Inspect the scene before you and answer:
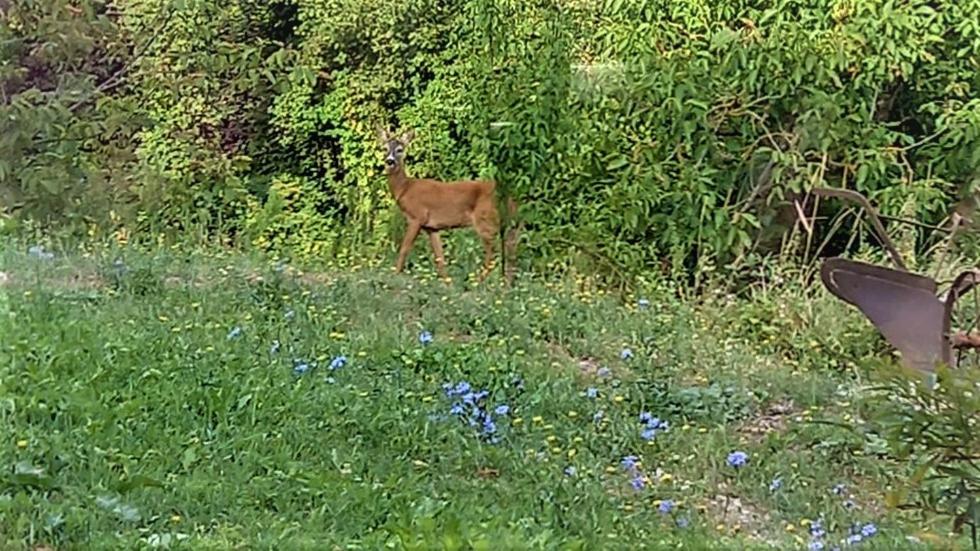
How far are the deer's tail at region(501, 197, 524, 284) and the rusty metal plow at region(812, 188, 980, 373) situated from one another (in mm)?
1234

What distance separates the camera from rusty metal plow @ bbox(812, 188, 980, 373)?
0.99m

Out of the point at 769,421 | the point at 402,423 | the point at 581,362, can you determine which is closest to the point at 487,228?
the point at 581,362

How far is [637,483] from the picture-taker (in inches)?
52.1

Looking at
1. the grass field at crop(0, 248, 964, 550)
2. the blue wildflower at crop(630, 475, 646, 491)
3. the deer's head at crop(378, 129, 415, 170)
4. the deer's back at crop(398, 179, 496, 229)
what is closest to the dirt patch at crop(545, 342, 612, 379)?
the grass field at crop(0, 248, 964, 550)

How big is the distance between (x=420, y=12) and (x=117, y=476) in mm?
2032

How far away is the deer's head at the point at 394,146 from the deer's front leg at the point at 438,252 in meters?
0.21

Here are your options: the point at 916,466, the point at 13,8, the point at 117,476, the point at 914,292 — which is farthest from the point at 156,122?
the point at 916,466

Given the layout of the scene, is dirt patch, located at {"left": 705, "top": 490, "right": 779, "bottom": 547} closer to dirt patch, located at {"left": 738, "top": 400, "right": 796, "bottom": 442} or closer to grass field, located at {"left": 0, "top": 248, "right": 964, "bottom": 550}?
grass field, located at {"left": 0, "top": 248, "right": 964, "bottom": 550}

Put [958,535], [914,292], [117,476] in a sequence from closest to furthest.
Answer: [958,535], [117,476], [914,292]

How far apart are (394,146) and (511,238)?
46 centimetres

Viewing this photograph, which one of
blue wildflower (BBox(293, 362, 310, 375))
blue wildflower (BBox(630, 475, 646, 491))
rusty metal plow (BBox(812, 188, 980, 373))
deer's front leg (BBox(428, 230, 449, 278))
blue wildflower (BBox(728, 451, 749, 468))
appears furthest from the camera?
deer's front leg (BBox(428, 230, 449, 278))

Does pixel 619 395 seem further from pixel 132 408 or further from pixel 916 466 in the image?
pixel 916 466

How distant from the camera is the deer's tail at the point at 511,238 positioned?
2605 millimetres

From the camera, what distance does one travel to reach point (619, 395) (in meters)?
1.67
